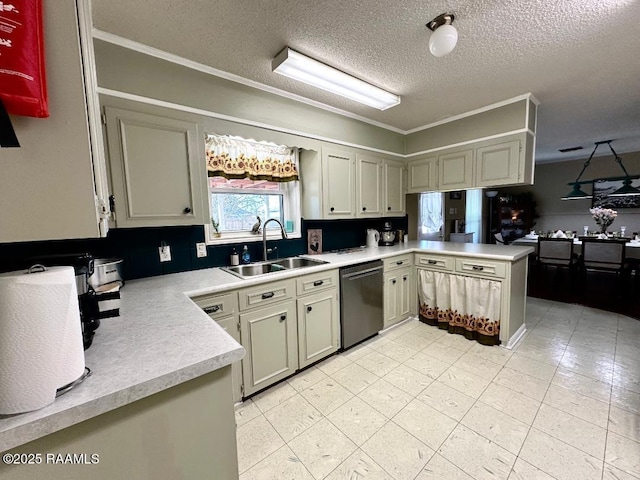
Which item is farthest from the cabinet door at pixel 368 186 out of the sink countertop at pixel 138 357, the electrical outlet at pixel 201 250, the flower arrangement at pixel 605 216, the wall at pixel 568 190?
the wall at pixel 568 190

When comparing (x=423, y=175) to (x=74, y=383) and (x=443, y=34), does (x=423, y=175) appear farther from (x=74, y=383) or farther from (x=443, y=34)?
(x=74, y=383)

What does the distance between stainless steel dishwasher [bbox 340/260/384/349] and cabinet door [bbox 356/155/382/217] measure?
700 millimetres

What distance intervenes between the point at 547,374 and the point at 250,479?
7.53ft

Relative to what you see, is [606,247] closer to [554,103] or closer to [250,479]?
[554,103]

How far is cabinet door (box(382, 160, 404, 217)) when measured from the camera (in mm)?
3244

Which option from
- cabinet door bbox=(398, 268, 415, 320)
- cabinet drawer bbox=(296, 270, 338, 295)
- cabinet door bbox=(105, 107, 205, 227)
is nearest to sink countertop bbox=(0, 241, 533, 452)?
cabinet door bbox=(105, 107, 205, 227)

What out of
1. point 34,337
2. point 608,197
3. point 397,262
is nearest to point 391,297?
point 397,262

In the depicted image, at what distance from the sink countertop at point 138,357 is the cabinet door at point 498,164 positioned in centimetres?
303

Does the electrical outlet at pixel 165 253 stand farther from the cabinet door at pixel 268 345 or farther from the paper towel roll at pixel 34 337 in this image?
the paper towel roll at pixel 34 337

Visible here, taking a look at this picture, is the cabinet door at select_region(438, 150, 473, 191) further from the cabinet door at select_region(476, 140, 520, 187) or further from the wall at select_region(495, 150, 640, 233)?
the wall at select_region(495, 150, 640, 233)

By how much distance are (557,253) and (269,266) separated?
181 inches

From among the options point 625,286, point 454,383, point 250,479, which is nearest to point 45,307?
point 250,479

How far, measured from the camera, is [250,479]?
133cm

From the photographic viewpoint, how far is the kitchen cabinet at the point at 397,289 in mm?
2801
